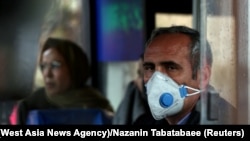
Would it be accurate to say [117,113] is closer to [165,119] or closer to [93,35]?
[93,35]

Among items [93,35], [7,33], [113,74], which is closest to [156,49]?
[7,33]

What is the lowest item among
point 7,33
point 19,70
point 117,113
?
point 117,113

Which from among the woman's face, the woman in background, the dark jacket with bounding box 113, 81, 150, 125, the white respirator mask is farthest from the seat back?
the white respirator mask

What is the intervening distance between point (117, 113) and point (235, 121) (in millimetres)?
2178

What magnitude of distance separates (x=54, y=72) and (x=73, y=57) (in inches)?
7.1

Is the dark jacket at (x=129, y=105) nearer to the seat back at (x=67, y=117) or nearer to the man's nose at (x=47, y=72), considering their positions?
the seat back at (x=67, y=117)

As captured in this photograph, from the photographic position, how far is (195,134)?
2.13 meters

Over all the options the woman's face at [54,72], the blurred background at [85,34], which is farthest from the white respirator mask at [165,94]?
the woman's face at [54,72]

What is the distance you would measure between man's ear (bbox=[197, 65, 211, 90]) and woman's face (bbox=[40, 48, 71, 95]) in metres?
2.45

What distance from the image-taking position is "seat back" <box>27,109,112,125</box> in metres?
3.83

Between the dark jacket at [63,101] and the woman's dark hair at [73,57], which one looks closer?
the dark jacket at [63,101]

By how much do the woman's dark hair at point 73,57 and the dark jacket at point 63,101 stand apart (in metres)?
0.09

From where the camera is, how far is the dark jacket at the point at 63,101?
13.6ft

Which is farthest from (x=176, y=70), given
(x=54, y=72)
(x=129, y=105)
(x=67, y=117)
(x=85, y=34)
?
(x=85, y=34)
